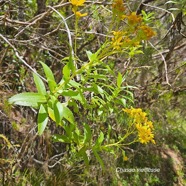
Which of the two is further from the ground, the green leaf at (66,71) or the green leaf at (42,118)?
the green leaf at (66,71)

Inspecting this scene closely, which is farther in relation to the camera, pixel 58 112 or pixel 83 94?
pixel 83 94

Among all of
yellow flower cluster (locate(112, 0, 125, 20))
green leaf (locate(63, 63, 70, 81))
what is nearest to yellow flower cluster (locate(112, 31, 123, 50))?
yellow flower cluster (locate(112, 0, 125, 20))

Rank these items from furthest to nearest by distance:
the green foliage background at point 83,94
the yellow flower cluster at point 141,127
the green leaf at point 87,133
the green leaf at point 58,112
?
the green foliage background at point 83,94
the yellow flower cluster at point 141,127
the green leaf at point 87,133
the green leaf at point 58,112

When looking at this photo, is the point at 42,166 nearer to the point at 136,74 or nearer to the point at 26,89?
the point at 26,89

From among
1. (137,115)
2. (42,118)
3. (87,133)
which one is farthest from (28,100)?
(137,115)

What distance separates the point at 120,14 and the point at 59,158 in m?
2.03

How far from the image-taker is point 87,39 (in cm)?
288

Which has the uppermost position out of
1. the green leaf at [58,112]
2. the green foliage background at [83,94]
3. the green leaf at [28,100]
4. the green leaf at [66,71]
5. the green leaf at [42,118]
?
the green leaf at [66,71]

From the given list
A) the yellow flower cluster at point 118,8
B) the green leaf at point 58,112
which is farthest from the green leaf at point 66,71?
the yellow flower cluster at point 118,8

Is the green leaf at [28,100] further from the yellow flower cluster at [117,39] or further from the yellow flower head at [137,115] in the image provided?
the yellow flower head at [137,115]

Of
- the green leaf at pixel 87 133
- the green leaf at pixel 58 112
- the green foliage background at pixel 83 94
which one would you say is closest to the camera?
the green leaf at pixel 58 112

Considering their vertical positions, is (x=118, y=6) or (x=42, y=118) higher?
(x=118, y=6)

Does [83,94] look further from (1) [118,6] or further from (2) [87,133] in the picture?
(1) [118,6]

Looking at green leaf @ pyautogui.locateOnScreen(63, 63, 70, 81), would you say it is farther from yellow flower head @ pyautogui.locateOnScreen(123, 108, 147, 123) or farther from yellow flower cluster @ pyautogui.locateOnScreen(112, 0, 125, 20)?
yellow flower head @ pyautogui.locateOnScreen(123, 108, 147, 123)
